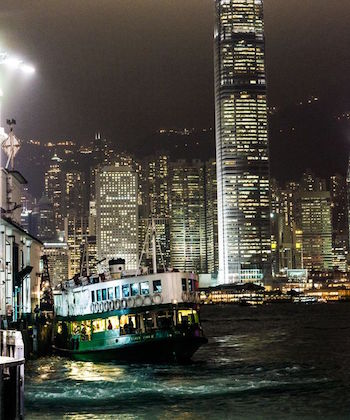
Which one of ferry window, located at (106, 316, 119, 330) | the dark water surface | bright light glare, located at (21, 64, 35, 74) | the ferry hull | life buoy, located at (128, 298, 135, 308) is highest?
bright light glare, located at (21, 64, 35, 74)

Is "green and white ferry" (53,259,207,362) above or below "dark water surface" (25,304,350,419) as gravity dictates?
above

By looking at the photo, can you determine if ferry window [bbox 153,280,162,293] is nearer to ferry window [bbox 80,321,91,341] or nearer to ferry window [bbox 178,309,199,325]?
ferry window [bbox 178,309,199,325]

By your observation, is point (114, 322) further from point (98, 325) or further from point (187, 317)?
point (187, 317)

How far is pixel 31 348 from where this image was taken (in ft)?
175

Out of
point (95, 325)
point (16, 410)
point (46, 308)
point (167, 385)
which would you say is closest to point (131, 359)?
point (95, 325)

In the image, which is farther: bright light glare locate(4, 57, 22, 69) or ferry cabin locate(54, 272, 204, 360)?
ferry cabin locate(54, 272, 204, 360)

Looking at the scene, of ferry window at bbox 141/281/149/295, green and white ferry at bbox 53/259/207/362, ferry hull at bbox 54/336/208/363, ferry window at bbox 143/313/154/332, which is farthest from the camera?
ferry window at bbox 141/281/149/295

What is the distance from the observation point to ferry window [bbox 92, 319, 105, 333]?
45188 mm

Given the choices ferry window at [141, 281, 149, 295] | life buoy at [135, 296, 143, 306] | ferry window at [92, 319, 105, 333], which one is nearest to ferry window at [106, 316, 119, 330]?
ferry window at [92, 319, 105, 333]

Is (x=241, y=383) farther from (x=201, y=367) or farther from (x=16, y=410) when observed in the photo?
(x=16, y=410)

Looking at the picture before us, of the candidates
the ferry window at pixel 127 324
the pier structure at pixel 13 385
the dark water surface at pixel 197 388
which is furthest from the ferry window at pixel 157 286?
the pier structure at pixel 13 385

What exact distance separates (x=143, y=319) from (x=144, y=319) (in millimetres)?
58

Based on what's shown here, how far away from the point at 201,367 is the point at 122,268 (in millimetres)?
9175

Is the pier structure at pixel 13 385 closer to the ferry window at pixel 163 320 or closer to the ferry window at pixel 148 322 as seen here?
the ferry window at pixel 163 320
